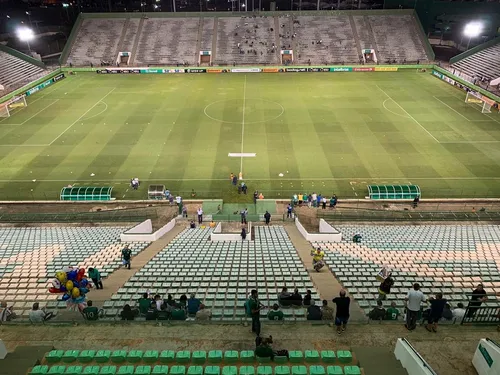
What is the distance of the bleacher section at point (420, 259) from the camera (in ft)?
43.6

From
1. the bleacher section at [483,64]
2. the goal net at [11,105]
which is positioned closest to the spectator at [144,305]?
the goal net at [11,105]

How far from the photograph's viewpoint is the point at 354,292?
12969 millimetres

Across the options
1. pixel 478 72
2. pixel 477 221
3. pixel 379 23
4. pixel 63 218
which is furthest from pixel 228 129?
pixel 379 23

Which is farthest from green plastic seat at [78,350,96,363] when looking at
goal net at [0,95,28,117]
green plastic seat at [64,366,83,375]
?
goal net at [0,95,28,117]

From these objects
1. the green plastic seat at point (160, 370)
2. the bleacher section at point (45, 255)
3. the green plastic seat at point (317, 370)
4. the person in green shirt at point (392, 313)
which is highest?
the person in green shirt at point (392, 313)

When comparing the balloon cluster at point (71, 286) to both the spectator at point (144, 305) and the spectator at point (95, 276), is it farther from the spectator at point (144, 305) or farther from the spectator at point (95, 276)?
the spectator at point (144, 305)

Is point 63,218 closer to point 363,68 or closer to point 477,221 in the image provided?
point 477,221

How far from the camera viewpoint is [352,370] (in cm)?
852

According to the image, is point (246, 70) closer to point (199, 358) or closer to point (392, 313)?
point (392, 313)

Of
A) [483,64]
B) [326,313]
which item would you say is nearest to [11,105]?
[326,313]

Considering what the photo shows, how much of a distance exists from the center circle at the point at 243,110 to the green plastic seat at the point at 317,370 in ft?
122

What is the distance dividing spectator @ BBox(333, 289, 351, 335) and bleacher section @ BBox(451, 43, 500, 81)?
57.1m

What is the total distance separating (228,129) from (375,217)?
2114 centimetres

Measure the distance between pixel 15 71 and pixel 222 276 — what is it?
6174 centimetres
